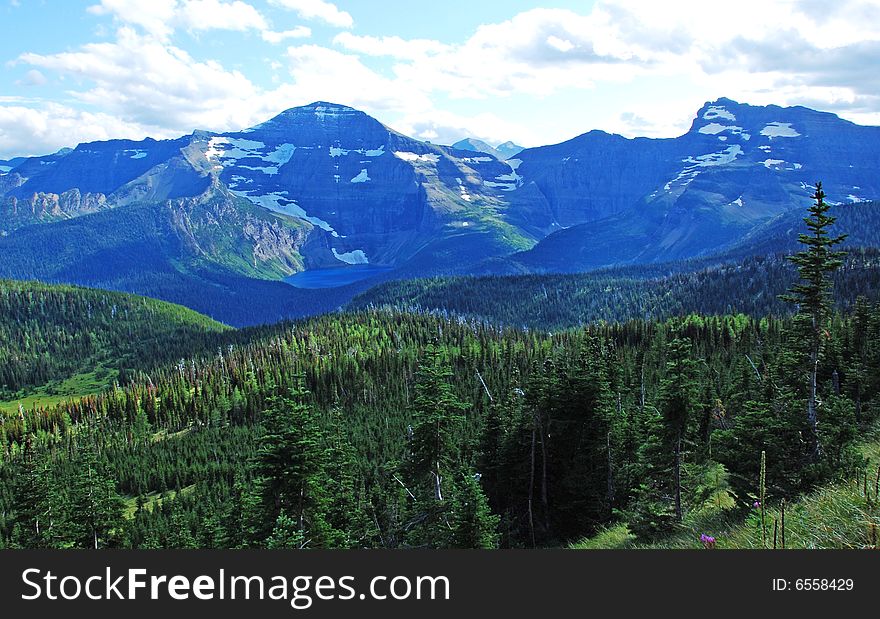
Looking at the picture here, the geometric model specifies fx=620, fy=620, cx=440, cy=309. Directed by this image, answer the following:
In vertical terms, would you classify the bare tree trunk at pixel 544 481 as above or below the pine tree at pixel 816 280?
below

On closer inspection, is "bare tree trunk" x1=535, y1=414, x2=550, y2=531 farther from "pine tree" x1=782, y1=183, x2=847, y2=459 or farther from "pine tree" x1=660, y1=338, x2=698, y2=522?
"pine tree" x1=782, y1=183, x2=847, y2=459

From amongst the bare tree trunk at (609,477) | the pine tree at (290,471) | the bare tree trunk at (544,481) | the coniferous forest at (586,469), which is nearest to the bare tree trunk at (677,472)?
the coniferous forest at (586,469)

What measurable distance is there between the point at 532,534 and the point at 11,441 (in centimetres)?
15956

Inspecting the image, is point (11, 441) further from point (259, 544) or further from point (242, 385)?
point (259, 544)

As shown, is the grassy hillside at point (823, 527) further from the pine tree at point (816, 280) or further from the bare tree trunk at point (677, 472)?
the pine tree at point (816, 280)

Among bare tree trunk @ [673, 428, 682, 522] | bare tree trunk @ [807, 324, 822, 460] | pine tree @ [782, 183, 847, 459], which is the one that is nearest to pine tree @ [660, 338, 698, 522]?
bare tree trunk @ [673, 428, 682, 522]

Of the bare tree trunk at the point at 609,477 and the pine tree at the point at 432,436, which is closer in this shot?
the pine tree at the point at 432,436

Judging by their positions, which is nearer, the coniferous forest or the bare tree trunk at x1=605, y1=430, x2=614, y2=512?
the coniferous forest

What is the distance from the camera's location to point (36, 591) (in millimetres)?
10375

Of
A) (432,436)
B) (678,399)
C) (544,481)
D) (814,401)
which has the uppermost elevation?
(814,401)

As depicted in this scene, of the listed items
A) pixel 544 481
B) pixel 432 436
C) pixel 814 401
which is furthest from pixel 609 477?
pixel 814 401

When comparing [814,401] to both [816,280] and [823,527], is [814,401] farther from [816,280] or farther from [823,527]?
[823,527]

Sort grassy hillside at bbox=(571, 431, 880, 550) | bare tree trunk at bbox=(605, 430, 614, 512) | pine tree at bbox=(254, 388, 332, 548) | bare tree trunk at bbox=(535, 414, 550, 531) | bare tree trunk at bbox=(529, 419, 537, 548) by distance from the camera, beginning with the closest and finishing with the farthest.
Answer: grassy hillside at bbox=(571, 431, 880, 550) < pine tree at bbox=(254, 388, 332, 548) < bare tree trunk at bbox=(529, 419, 537, 548) < bare tree trunk at bbox=(605, 430, 614, 512) < bare tree trunk at bbox=(535, 414, 550, 531)

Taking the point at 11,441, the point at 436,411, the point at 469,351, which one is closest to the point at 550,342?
the point at 469,351
